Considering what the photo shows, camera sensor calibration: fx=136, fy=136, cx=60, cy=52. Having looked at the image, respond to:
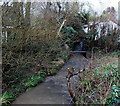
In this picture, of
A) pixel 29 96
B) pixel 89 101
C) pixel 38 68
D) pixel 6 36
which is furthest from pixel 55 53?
pixel 89 101

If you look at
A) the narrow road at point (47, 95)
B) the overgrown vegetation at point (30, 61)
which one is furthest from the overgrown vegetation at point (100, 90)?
the narrow road at point (47, 95)

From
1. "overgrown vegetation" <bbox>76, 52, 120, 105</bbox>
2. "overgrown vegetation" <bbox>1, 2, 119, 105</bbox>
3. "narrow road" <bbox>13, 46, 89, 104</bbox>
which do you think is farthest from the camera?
"overgrown vegetation" <bbox>1, 2, 119, 105</bbox>

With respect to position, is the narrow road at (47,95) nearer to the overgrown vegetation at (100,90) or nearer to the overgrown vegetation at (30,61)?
the overgrown vegetation at (30,61)

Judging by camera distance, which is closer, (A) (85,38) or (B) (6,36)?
(B) (6,36)

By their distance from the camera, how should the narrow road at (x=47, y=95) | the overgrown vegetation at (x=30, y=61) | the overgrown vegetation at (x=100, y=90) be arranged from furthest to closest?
the overgrown vegetation at (x=30, y=61) < the narrow road at (x=47, y=95) < the overgrown vegetation at (x=100, y=90)

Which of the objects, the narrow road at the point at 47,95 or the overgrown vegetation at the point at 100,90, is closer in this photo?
the overgrown vegetation at the point at 100,90

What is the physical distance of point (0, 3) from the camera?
4309 mm

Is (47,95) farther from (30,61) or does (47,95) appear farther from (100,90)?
(30,61)

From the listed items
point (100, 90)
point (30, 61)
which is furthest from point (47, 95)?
point (30, 61)

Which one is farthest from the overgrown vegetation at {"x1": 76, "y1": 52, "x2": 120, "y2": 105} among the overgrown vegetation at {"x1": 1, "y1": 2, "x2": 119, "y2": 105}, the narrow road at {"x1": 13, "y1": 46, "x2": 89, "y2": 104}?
the narrow road at {"x1": 13, "y1": 46, "x2": 89, "y2": 104}

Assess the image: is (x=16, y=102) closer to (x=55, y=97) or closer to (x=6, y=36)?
(x=55, y=97)

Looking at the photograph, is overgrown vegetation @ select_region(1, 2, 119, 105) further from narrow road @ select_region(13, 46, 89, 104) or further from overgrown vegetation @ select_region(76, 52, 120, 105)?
narrow road @ select_region(13, 46, 89, 104)

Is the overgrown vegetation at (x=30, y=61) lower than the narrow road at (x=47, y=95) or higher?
higher

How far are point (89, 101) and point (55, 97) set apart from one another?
967 millimetres
